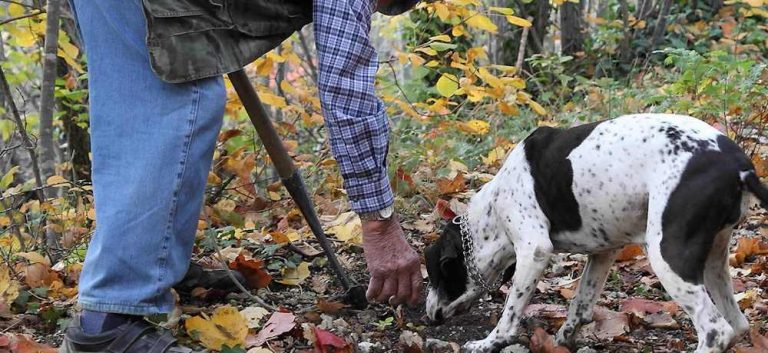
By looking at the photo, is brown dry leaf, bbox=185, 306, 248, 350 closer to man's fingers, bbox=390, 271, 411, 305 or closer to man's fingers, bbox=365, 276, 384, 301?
man's fingers, bbox=365, 276, 384, 301

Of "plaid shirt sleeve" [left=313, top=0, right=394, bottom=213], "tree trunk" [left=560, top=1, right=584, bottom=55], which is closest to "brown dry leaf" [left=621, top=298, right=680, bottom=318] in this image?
"plaid shirt sleeve" [left=313, top=0, right=394, bottom=213]

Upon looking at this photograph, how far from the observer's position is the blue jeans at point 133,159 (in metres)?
2.62

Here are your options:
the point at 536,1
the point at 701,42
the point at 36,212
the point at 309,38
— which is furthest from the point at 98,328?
the point at 309,38

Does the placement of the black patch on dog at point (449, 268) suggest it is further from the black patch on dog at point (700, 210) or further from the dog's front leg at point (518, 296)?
the black patch on dog at point (700, 210)

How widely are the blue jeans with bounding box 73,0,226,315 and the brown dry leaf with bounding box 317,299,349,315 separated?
1.06 m

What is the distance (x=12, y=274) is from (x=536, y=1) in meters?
7.48

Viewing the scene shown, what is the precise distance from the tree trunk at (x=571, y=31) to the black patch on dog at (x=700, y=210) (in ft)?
A: 26.8

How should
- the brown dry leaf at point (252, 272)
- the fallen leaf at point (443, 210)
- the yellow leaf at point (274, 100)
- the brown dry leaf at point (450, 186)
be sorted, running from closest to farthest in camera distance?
the brown dry leaf at point (252, 272) < the fallen leaf at point (443, 210) < the yellow leaf at point (274, 100) < the brown dry leaf at point (450, 186)

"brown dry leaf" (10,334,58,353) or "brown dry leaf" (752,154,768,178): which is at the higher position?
"brown dry leaf" (10,334,58,353)

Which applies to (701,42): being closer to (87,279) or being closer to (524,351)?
(524,351)

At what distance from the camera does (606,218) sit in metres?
3.26

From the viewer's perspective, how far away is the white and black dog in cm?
290

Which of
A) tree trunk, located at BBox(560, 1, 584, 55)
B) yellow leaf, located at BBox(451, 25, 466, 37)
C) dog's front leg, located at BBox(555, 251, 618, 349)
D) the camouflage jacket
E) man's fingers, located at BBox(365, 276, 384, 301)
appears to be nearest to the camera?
the camouflage jacket

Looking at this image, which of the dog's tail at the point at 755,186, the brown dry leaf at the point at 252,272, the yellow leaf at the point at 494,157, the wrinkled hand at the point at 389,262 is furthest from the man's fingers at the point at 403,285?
the yellow leaf at the point at 494,157
